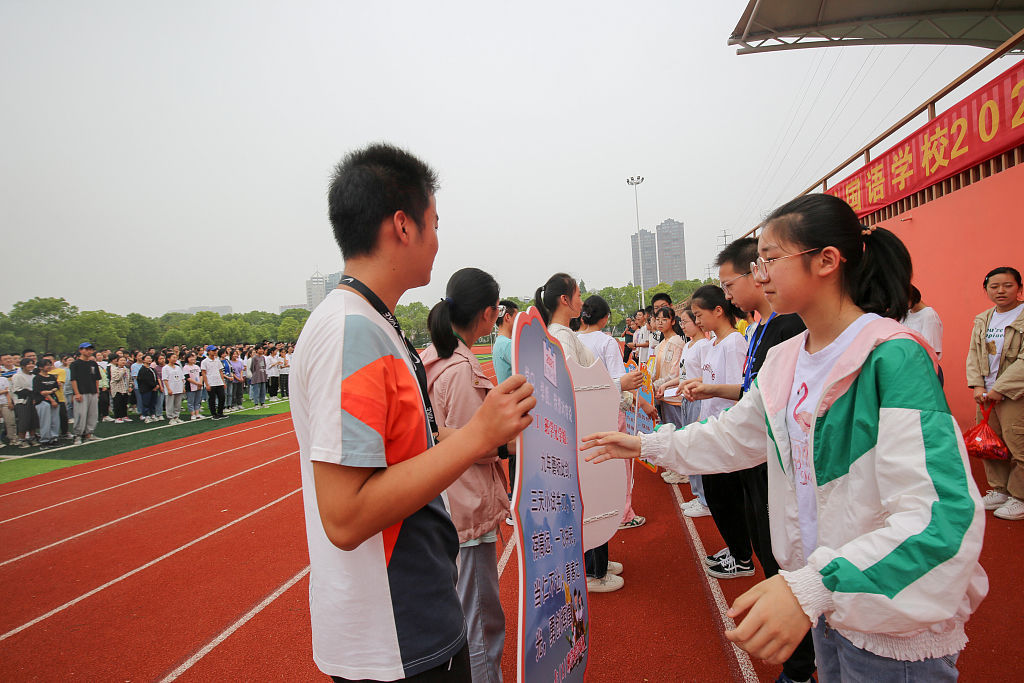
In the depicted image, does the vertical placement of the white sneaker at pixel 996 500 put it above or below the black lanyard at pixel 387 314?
below

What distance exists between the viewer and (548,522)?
1.57 meters

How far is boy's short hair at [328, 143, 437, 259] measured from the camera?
128 centimetres

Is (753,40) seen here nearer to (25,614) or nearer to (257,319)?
(25,614)

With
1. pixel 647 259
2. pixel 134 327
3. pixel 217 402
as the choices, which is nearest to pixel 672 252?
pixel 647 259

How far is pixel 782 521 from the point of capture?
5.17 feet

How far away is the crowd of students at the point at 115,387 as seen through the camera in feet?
38.8

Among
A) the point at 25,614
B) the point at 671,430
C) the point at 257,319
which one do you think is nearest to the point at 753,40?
the point at 671,430

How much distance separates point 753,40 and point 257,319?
374 feet

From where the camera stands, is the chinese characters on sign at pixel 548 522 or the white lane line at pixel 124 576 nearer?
the chinese characters on sign at pixel 548 522

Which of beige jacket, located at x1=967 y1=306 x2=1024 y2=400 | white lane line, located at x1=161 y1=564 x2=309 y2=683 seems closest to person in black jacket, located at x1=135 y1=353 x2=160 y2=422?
white lane line, located at x1=161 y1=564 x2=309 y2=683

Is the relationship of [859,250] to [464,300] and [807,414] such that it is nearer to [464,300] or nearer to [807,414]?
[807,414]

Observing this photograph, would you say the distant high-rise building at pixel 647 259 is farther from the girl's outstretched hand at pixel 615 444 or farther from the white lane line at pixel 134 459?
the girl's outstretched hand at pixel 615 444

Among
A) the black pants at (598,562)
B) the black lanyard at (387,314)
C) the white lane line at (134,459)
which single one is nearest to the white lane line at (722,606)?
the black pants at (598,562)

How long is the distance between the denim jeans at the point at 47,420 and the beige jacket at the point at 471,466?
13.9m
